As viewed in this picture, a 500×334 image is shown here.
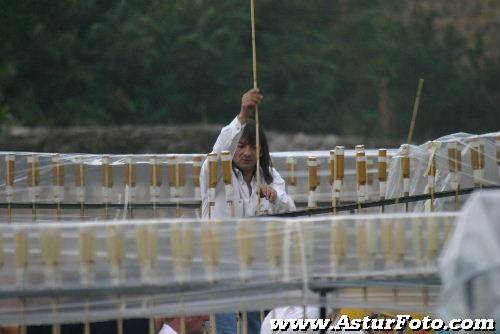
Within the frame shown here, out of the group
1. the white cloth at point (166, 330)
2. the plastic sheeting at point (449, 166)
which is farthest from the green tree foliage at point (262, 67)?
the white cloth at point (166, 330)

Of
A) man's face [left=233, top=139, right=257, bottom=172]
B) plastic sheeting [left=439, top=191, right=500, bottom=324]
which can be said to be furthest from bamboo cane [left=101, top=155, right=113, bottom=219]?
plastic sheeting [left=439, top=191, right=500, bottom=324]

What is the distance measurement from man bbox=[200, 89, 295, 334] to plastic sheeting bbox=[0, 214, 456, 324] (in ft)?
8.72

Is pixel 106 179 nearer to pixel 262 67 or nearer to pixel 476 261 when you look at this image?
pixel 476 261

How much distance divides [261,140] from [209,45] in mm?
27068

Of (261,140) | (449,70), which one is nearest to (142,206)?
(261,140)

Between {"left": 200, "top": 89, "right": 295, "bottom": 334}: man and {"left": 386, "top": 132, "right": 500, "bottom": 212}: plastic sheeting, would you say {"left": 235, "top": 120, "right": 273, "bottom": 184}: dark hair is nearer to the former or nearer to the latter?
{"left": 200, "top": 89, "right": 295, "bottom": 334}: man

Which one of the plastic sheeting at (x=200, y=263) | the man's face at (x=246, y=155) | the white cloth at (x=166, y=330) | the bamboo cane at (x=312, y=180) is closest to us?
the plastic sheeting at (x=200, y=263)

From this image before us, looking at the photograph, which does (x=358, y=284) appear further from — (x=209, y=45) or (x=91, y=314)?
(x=209, y=45)

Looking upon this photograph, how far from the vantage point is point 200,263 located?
638 cm

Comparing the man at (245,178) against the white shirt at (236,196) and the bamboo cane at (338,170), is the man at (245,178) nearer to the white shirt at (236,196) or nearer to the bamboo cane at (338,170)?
the white shirt at (236,196)

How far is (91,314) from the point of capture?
6.33 metres

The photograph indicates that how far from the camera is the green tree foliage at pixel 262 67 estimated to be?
33.0 meters

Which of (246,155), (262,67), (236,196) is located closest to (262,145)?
(246,155)

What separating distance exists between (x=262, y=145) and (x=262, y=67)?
1097 inches
